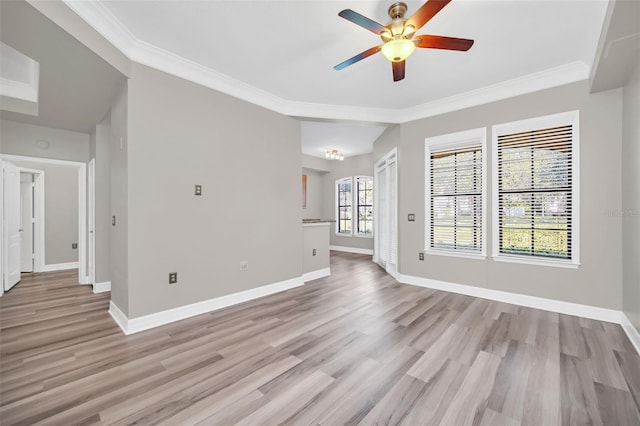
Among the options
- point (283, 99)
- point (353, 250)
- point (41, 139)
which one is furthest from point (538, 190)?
point (41, 139)

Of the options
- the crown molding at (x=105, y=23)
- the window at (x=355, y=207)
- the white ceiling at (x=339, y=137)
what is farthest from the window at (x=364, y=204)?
the crown molding at (x=105, y=23)

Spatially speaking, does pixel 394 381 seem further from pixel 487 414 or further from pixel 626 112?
pixel 626 112

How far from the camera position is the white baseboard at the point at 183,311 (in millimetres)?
2699

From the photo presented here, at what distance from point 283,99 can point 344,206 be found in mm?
4901

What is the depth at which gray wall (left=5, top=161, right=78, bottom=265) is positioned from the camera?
5.55 m

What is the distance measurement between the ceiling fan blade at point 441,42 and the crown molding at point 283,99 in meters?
1.94

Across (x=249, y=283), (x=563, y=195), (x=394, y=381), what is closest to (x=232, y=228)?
(x=249, y=283)

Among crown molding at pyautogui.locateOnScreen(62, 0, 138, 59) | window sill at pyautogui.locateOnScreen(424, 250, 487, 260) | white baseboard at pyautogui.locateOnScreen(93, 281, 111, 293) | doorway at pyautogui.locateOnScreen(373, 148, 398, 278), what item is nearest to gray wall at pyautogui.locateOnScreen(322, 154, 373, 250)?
doorway at pyautogui.locateOnScreen(373, 148, 398, 278)

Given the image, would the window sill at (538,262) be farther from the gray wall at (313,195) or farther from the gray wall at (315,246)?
the gray wall at (313,195)

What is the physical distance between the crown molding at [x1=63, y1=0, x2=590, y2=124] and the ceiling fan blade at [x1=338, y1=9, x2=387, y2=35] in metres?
2.03

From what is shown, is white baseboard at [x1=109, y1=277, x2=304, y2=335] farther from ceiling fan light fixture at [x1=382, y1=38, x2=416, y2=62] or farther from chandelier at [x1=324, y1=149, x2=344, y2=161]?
chandelier at [x1=324, y1=149, x2=344, y2=161]

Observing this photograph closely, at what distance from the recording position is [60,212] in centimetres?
572

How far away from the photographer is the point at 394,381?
1.90 meters

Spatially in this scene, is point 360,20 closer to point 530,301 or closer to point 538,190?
point 538,190
